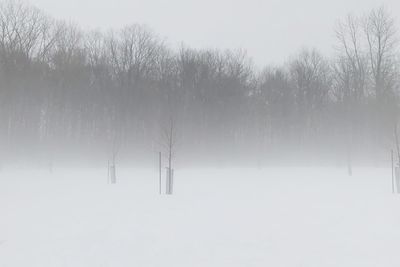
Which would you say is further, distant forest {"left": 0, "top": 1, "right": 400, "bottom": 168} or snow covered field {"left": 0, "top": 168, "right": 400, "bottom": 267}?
distant forest {"left": 0, "top": 1, "right": 400, "bottom": 168}

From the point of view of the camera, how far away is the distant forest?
30.8 meters

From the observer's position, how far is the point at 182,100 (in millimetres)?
39750

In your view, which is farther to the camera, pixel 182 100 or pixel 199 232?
pixel 182 100

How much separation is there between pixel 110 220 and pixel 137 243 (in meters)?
2.28

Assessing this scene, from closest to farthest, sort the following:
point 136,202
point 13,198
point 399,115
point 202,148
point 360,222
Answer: point 360,222 → point 136,202 → point 13,198 → point 399,115 → point 202,148

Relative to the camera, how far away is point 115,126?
36.4 metres

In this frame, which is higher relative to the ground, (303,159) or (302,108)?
(302,108)

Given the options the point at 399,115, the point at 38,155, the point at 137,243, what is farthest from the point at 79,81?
the point at 137,243

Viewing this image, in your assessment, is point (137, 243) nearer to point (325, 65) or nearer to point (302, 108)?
point (302, 108)

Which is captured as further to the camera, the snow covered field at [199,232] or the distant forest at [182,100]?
the distant forest at [182,100]

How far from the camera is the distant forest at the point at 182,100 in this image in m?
30.8

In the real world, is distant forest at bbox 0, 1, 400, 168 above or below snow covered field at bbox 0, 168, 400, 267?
above

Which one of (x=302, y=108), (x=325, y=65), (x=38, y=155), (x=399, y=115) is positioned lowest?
(x=38, y=155)

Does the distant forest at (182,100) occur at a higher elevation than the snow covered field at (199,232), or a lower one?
higher
